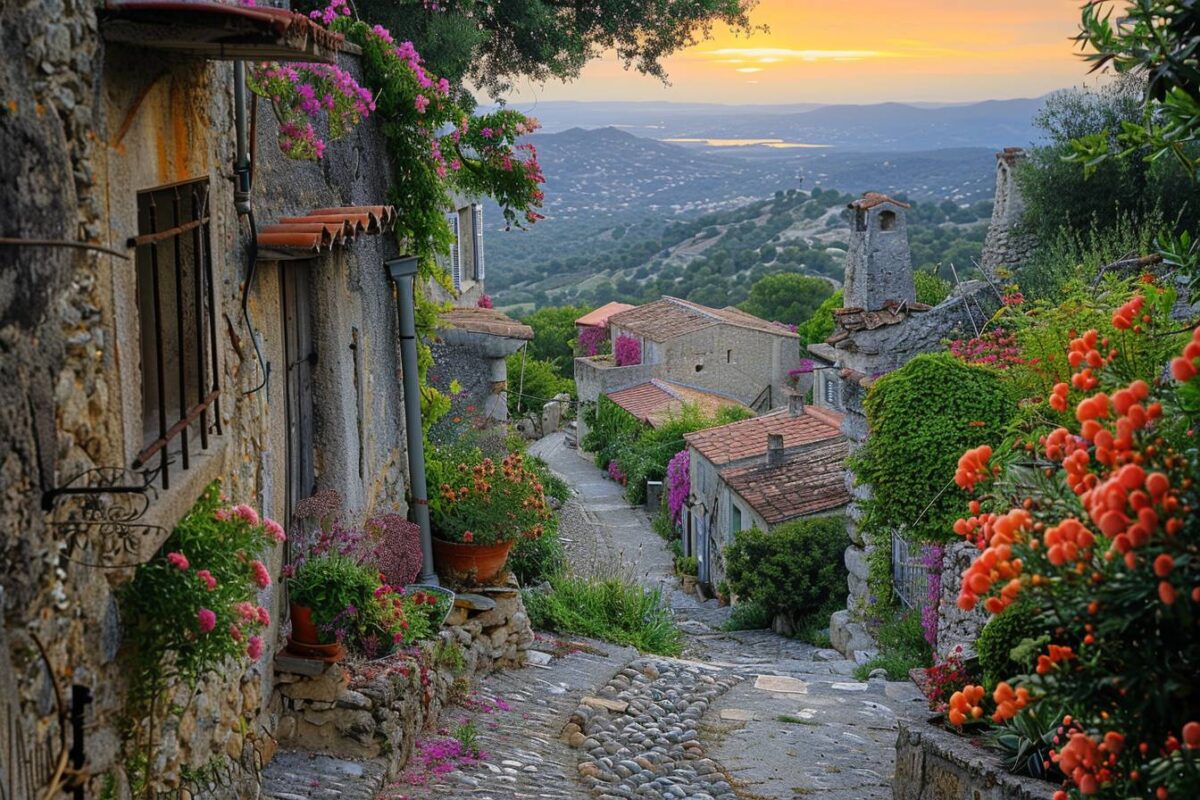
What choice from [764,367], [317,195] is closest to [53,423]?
[317,195]

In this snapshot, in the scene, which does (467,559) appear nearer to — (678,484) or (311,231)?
(311,231)

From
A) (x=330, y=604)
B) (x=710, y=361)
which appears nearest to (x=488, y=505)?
(x=330, y=604)

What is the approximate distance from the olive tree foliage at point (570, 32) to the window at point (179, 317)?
35.0 feet

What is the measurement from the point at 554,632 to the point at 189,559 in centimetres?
790

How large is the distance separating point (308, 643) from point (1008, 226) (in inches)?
604

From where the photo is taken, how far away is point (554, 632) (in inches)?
472

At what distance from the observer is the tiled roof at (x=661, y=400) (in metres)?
39.7

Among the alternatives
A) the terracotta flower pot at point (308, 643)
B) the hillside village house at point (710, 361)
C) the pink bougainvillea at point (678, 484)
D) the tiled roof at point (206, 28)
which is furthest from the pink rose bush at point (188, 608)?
the hillside village house at point (710, 361)

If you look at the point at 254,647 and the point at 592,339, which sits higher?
the point at 254,647

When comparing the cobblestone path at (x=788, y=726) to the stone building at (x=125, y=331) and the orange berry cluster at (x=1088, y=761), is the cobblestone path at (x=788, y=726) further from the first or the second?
the orange berry cluster at (x=1088, y=761)

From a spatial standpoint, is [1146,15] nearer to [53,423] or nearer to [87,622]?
[53,423]

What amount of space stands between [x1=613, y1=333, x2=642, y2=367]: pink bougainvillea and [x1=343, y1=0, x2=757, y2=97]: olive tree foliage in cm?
2742

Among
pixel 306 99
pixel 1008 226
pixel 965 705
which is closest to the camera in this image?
pixel 965 705

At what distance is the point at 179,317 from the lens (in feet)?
15.8
